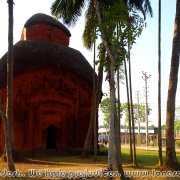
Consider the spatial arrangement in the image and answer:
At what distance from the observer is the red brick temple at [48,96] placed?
16234 millimetres

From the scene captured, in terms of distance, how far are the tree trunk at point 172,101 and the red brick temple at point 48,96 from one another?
895 cm

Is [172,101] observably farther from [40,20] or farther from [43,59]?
[40,20]

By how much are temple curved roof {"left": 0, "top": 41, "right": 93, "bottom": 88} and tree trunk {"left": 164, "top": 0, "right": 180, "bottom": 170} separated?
8.94 meters

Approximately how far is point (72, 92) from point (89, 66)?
2407 millimetres

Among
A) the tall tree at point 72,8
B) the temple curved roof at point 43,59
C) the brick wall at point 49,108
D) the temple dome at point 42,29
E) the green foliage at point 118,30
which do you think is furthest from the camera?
the temple dome at point 42,29

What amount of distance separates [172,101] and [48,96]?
9345 millimetres

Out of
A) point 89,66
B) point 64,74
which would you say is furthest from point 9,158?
point 89,66

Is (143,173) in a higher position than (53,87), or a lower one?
lower

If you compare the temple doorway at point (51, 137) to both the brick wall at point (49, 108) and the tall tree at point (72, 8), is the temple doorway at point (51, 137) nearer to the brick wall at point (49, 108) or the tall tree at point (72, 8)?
the brick wall at point (49, 108)

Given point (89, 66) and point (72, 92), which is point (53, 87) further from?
point (89, 66)

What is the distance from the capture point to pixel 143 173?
9.18 metres

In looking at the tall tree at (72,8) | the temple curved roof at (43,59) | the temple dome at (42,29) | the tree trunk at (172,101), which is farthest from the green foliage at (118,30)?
the temple dome at (42,29)

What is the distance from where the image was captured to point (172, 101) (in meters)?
9.23

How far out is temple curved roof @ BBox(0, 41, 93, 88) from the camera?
16.3 metres
